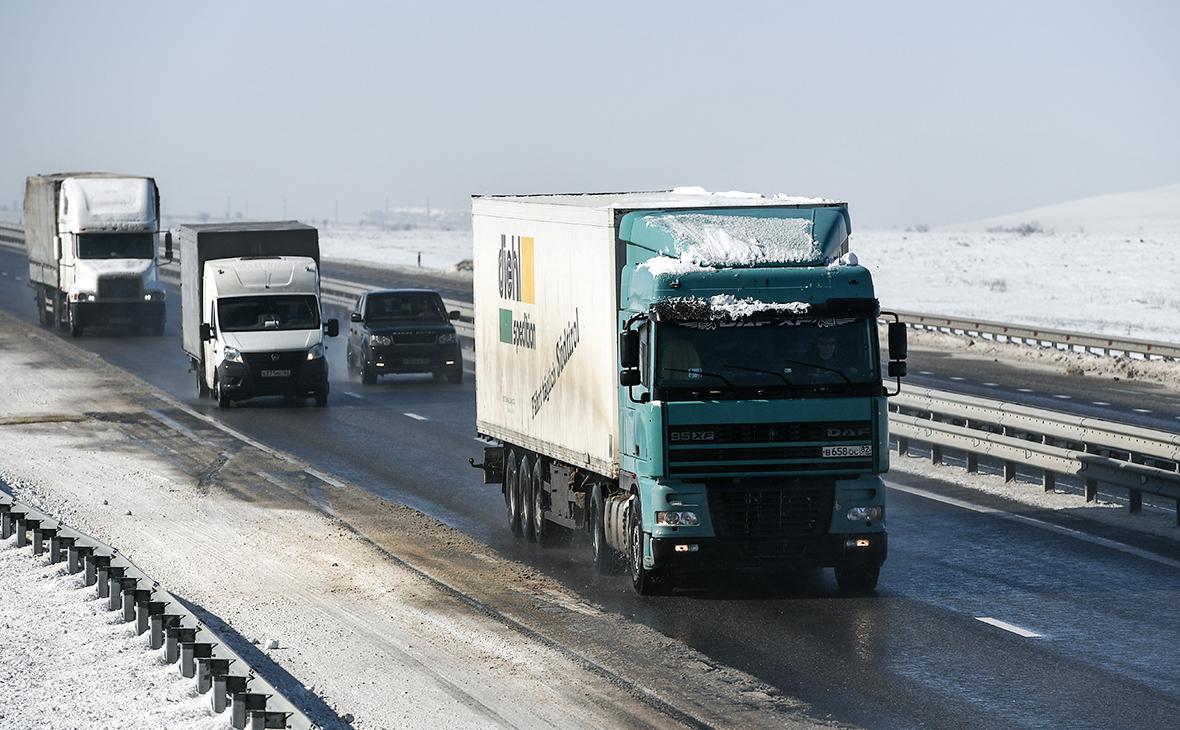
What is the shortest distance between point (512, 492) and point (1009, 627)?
272 inches

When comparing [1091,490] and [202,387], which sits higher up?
[1091,490]

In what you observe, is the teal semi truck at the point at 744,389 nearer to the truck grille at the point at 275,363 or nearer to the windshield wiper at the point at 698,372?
the windshield wiper at the point at 698,372

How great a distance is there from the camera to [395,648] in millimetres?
14734

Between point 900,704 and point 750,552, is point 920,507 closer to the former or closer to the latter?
point 750,552

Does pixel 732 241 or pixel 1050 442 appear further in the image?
pixel 1050 442

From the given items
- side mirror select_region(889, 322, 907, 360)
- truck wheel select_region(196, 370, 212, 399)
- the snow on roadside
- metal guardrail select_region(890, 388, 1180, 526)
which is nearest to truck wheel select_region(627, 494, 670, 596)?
side mirror select_region(889, 322, 907, 360)

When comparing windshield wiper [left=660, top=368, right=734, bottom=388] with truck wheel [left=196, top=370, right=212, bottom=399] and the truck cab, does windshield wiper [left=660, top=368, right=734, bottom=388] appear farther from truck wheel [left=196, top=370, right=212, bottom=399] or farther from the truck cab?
truck wheel [left=196, top=370, right=212, bottom=399]

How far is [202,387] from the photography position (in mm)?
35812

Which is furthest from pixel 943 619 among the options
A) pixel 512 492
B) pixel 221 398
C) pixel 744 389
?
pixel 221 398

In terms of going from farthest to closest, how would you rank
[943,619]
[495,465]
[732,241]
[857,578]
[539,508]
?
[495,465] → [539,508] → [857,578] → [732,241] → [943,619]

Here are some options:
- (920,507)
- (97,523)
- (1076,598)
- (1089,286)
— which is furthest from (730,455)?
(1089,286)

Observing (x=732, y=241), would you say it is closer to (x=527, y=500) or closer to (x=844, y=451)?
(x=844, y=451)

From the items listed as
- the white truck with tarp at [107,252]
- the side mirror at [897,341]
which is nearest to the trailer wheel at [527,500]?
A: the side mirror at [897,341]

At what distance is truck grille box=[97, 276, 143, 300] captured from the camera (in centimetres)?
4934
